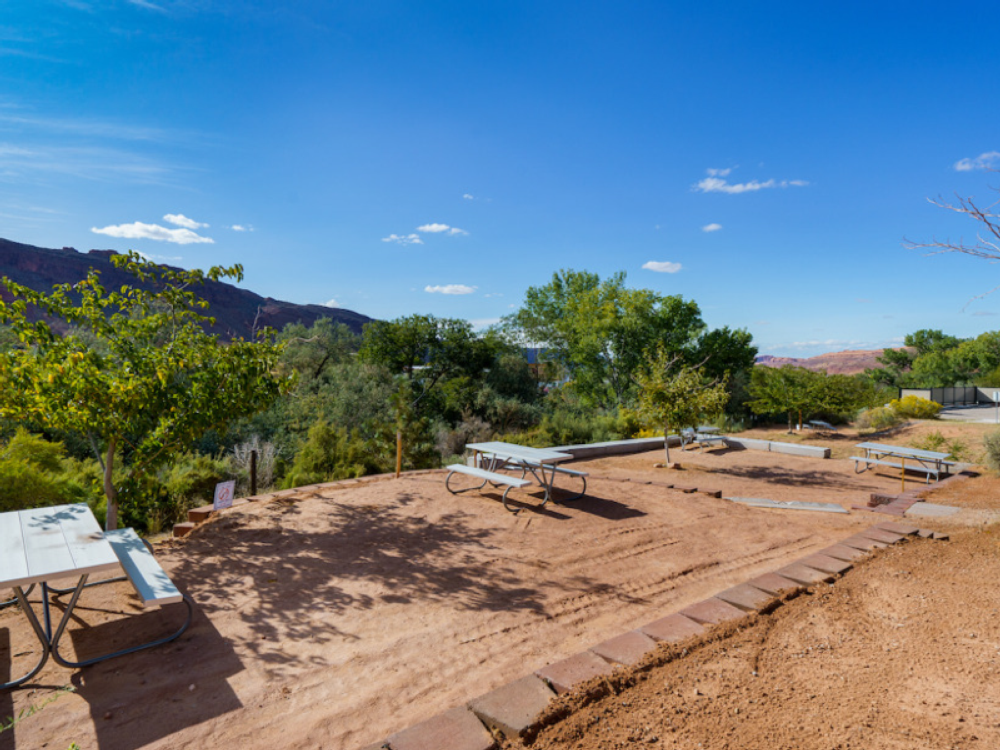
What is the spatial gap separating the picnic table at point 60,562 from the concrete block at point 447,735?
1.57m

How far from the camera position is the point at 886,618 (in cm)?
352

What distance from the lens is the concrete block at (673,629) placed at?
3.26 m

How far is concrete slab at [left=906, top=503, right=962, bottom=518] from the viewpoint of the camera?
21.7 ft

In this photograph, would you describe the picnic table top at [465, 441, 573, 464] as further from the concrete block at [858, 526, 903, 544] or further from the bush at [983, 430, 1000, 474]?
the bush at [983, 430, 1000, 474]

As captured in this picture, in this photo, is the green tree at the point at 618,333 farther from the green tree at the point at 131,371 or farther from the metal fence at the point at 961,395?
the green tree at the point at 131,371

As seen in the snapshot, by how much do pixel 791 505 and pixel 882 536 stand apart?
2495mm

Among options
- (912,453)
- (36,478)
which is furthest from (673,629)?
(912,453)

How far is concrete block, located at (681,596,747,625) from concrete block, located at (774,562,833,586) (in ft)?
2.76

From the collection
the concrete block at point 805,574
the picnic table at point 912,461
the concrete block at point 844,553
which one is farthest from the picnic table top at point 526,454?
the picnic table at point 912,461

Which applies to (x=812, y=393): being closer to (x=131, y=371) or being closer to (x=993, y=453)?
(x=993, y=453)

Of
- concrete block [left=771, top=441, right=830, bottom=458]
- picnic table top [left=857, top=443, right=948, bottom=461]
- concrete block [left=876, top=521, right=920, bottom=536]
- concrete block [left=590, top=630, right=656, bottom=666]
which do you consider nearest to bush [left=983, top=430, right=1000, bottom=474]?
picnic table top [left=857, top=443, right=948, bottom=461]

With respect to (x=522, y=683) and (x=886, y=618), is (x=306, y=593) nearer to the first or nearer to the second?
(x=522, y=683)

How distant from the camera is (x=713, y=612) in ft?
11.9

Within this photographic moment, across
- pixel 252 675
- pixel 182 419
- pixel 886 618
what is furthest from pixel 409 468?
pixel 886 618
